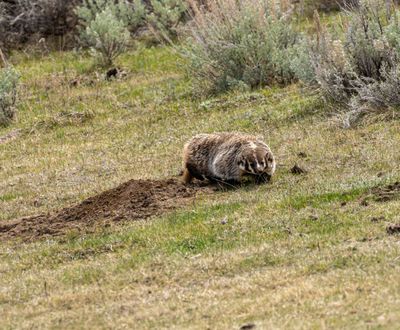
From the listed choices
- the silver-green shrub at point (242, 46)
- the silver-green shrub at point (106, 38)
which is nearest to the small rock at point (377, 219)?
the silver-green shrub at point (242, 46)

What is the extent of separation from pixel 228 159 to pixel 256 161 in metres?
0.45

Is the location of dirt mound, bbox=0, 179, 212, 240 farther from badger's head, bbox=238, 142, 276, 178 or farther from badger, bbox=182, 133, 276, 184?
badger's head, bbox=238, 142, 276, 178

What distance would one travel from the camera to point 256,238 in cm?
860

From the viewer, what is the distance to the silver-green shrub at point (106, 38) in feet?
65.9

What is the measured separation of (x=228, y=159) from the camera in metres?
10.7

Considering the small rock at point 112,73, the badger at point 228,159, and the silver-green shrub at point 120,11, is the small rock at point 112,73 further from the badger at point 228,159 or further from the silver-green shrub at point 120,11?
the badger at point 228,159

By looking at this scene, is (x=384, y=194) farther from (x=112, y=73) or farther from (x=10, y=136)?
(x=112, y=73)

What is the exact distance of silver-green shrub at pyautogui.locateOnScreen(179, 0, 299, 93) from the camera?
16.2m

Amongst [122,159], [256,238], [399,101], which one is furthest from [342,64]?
[256,238]

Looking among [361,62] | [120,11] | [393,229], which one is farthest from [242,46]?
[393,229]

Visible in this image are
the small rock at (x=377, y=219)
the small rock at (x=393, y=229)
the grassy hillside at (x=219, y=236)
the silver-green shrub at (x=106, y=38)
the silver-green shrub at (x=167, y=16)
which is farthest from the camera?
the silver-green shrub at (x=167, y=16)

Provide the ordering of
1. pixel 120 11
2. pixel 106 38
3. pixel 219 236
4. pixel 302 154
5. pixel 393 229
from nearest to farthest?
pixel 393 229, pixel 219 236, pixel 302 154, pixel 106 38, pixel 120 11

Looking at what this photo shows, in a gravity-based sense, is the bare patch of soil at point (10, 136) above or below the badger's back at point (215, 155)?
below

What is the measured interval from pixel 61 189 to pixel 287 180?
3297 mm
